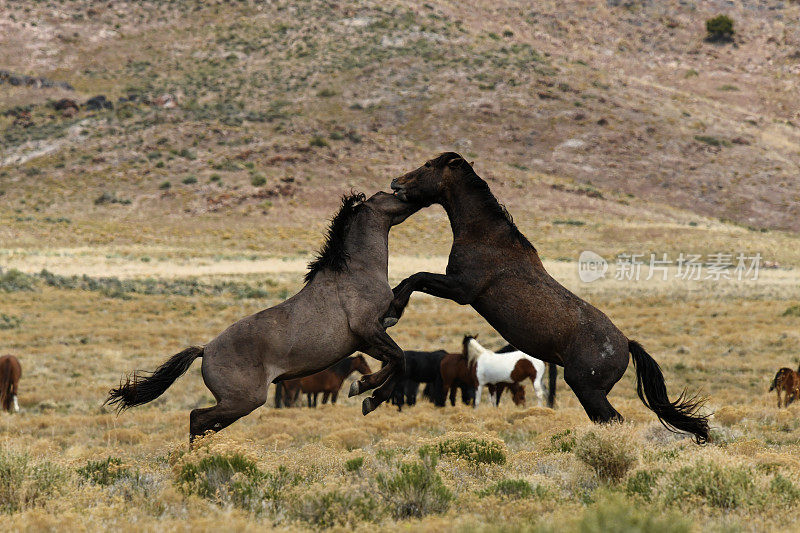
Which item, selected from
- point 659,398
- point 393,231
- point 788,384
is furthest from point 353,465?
point 393,231

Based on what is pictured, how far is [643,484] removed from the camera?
5.82 metres

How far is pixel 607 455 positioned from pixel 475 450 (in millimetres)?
1451

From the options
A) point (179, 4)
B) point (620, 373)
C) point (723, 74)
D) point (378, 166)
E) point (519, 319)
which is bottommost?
point (620, 373)

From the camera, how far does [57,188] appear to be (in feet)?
232

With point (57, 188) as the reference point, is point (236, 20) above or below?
above

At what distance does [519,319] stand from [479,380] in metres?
8.73

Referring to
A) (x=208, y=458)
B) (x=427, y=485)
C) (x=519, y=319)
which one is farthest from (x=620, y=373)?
(x=208, y=458)

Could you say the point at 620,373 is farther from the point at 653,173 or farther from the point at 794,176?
the point at 794,176

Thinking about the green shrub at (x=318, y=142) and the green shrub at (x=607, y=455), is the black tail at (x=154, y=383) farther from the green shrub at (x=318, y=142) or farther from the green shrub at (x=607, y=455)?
the green shrub at (x=318, y=142)

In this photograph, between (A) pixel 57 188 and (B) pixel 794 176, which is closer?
(A) pixel 57 188

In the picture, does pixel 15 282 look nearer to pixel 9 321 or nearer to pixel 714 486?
pixel 9 321

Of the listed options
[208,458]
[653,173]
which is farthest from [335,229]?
[653,173]

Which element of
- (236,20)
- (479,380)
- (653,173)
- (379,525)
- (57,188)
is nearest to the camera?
(379,525)

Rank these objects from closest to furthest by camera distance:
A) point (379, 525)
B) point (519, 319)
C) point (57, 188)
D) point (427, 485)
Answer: point (379, 525) < point (427, 485) < point (519, 319) < point (57, 188)
